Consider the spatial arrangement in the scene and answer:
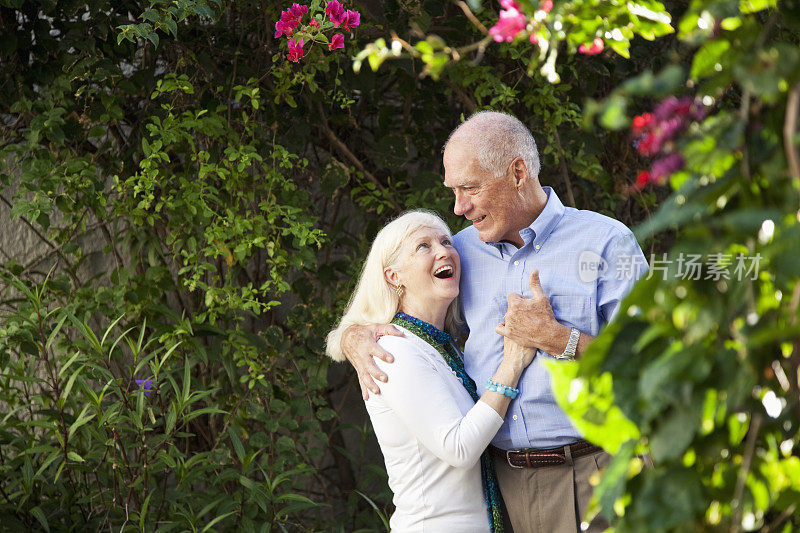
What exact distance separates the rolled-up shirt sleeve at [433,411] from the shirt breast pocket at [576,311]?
1.00 feet

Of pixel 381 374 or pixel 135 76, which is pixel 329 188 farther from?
pixel 381 374

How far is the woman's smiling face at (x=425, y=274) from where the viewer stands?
2146mm

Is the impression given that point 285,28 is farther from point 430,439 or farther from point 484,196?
point 430,439

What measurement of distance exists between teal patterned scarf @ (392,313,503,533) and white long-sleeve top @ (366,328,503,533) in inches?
0.9

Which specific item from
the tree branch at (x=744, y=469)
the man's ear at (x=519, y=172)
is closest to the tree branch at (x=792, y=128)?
the tree branch at (x=744, y=469)

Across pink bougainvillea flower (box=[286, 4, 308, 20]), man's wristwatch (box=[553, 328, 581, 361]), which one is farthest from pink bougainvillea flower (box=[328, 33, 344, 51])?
man's wristwatch (box=[553, 328, 581, 361])

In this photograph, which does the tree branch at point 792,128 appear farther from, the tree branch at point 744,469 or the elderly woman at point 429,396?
the elderly woman at point 429,396

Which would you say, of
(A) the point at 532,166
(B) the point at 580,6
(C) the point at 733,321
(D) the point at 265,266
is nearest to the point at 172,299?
(D) the point at 265,266

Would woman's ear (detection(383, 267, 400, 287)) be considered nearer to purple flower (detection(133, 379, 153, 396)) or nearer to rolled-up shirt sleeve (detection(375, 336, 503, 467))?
rolled-up shirt sleeve (detection(375, 336, 503, 467))

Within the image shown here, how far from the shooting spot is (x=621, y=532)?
87 centimetres

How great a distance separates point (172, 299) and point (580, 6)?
8.05ft

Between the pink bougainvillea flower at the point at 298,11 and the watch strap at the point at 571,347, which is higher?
the pink bougainvillea flower at the point at 298,11

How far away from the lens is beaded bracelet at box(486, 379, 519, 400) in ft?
6.34

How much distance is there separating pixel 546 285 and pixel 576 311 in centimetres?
11
